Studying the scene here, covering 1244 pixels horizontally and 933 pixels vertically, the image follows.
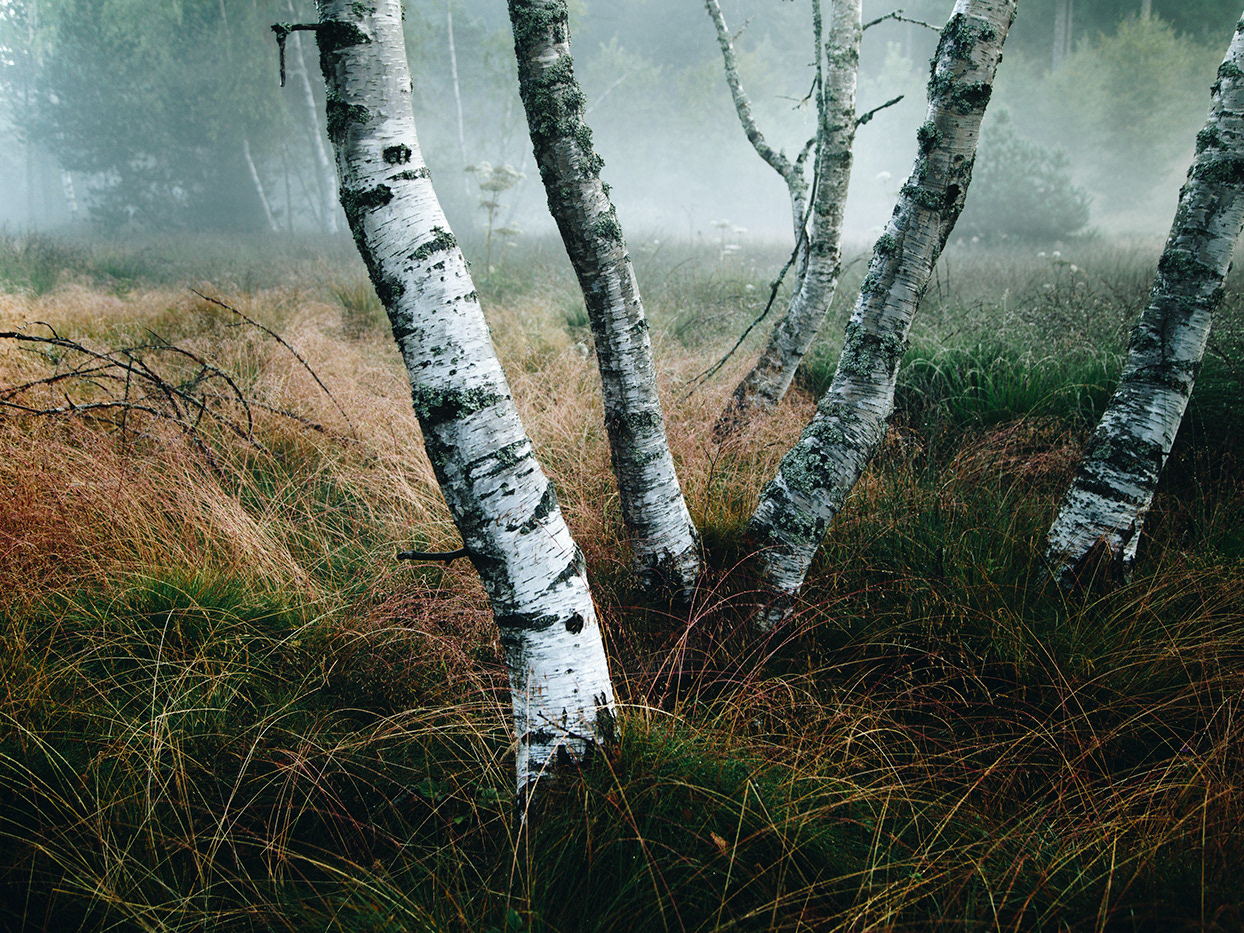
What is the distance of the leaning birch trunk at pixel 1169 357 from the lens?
215 centimetres

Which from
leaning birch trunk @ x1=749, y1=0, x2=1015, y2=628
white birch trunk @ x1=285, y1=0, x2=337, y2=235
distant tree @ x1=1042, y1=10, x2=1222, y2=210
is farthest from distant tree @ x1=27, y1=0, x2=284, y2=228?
distant tree @ x1=1042, y1=10, x2=1222, y2=210

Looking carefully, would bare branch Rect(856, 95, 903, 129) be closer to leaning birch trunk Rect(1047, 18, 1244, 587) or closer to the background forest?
leaning birch trunk Rect(1047, 18, 1244, 587)

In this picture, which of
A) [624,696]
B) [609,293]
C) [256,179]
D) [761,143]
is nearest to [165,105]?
[256,179]

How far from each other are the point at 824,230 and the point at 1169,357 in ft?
6.54

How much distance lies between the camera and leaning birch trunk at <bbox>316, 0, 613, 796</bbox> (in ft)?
4.31

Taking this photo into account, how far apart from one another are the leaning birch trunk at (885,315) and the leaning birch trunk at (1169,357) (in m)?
0.90

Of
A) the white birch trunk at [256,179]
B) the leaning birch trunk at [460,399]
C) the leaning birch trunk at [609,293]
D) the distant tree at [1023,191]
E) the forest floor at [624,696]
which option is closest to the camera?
the forest floor at [624,696]

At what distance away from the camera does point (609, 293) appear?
1.89m

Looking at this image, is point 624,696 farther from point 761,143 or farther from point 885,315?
point 761,143

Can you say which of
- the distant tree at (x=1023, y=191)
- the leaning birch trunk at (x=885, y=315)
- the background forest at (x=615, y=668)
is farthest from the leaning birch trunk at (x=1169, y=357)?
the distant tree at (x=1023, y=191)

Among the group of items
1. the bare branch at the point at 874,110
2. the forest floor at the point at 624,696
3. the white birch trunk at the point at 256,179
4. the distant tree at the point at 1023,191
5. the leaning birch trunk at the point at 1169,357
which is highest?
the white birch trunk at the point at 256,179

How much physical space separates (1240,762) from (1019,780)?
0.53 m

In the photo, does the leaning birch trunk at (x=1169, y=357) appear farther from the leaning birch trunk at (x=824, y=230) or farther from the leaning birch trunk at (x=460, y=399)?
the leaning birch trunk at (x=460, y=399)

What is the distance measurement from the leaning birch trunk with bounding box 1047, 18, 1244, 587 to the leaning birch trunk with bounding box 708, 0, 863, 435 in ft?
5.34
